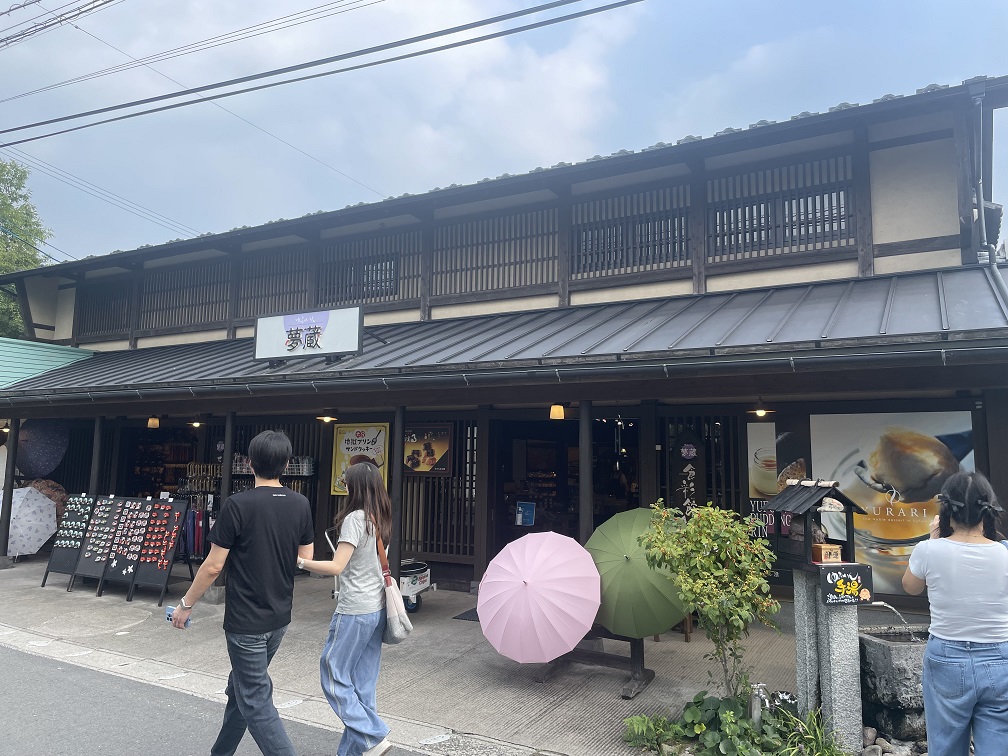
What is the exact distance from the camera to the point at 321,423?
1153 cm

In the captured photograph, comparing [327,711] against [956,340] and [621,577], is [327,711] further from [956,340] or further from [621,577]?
[956,340]

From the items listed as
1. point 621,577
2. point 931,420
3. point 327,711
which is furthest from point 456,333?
point 931,420

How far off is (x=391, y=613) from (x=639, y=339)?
12.9 feet

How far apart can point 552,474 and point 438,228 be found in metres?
4.48

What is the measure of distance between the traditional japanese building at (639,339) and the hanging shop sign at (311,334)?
1.8 inches

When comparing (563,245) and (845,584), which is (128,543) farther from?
(845,584)

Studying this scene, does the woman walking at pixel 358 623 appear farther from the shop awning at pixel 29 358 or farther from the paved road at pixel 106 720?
the shop awning at pixel 29 358

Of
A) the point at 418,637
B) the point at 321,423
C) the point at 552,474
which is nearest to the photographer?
the point at 418,637

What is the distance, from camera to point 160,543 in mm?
9648

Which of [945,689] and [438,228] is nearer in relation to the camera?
[945,689]

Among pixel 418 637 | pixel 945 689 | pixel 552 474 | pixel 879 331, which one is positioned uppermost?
pixel 879 331

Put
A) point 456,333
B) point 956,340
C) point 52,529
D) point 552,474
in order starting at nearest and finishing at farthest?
point 956,340 < point 456,333 < point 552,474 < point 52,529

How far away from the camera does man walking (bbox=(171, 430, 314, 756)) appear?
3.61 meters

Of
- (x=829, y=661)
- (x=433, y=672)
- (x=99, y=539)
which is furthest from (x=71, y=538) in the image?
(x=829, y=661)
